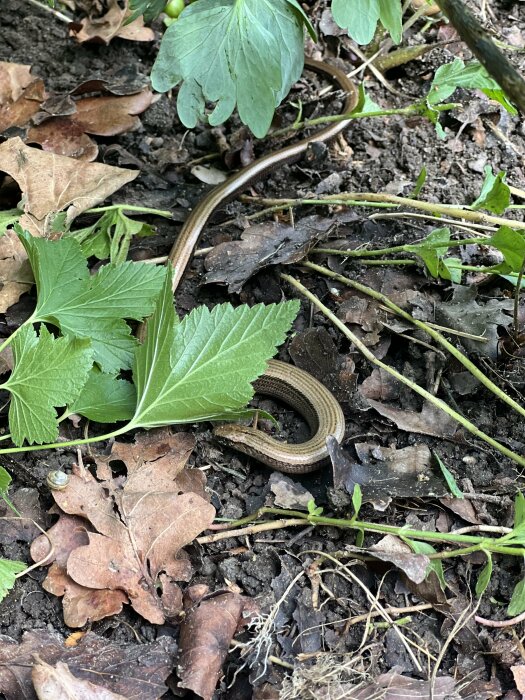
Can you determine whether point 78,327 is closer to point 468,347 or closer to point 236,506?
point 236,506

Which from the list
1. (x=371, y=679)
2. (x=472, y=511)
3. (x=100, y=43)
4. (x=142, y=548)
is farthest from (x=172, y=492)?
(x=100, y=43)

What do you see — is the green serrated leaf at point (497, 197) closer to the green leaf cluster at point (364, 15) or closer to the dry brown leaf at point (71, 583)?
the green leaf cluster at point (364, 15)

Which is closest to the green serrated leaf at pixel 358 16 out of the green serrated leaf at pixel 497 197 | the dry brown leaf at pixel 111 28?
the green serrated leaf at pixel 497 197

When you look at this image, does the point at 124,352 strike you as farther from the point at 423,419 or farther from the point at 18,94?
the point at 18,94

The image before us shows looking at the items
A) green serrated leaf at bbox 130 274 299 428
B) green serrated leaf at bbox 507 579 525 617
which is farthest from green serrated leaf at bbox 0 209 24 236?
green serrated leaf at bbox 507 579 525 617

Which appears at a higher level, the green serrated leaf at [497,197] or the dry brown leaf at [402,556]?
the green serrated leaf at [497,197]

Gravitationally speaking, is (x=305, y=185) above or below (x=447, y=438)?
above
